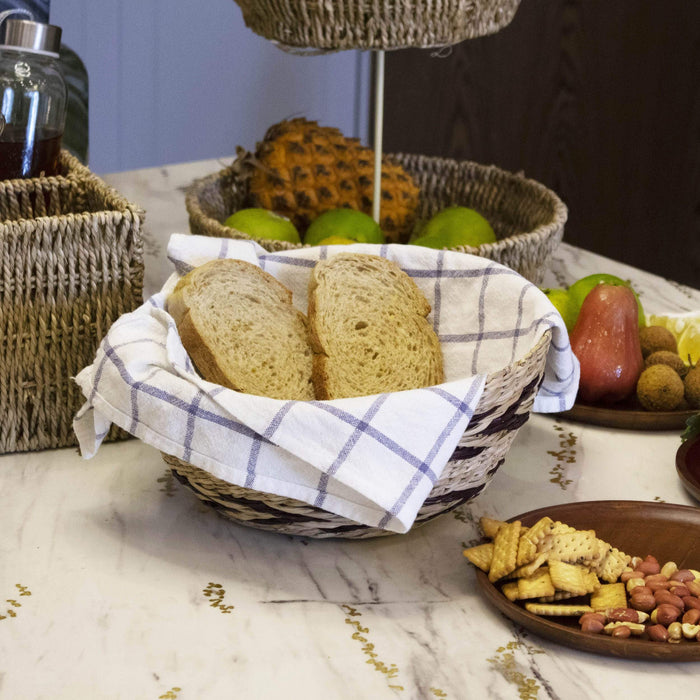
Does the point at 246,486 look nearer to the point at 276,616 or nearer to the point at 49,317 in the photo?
the point at 276,616

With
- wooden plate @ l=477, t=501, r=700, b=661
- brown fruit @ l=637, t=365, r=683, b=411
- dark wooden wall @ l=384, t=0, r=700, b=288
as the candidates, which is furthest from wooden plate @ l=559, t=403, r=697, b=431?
dark wooden wall @ l=384, t=0, r=700, b=288

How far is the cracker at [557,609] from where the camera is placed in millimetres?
684

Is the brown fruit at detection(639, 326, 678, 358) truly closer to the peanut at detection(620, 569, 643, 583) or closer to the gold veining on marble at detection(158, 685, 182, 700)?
the peanut at detection(620, 569, 643, 583)

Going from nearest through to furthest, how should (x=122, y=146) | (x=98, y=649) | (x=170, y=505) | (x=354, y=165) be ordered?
(x=98, y=649) → (x=170, y=505) → (x=354, y=165) → (x=122, y=146)

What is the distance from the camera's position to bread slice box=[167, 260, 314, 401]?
0.86 m

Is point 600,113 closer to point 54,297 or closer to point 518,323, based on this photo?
point 518,323

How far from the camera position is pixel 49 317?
89cm

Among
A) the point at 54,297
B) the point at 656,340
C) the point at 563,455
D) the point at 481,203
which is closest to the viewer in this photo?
the point at 54,297

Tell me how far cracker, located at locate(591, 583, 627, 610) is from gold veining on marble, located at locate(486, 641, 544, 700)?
58mm

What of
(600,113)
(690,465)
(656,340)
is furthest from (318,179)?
(600,113)

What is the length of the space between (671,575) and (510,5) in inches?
31.5

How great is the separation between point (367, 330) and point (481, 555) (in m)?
0.29

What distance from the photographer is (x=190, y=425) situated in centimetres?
71

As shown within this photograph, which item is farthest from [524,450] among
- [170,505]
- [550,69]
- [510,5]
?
[550,69]
